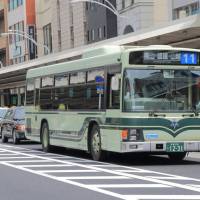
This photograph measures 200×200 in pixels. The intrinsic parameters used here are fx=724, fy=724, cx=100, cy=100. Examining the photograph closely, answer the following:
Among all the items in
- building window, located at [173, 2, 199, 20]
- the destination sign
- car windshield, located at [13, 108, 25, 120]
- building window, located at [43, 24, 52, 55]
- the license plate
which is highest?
building window, located at [43, 24, 52, 55]

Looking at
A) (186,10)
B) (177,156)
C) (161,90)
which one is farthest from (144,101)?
(186,10)

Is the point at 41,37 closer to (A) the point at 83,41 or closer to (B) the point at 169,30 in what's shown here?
(A) the point at 83,41

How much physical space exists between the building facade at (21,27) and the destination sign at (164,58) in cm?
5918

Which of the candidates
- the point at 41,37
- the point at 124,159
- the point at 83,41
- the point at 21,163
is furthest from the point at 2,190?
the point at 41,37

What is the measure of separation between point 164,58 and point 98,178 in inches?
175

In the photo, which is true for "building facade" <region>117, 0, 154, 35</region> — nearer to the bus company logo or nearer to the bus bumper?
the bus company logo

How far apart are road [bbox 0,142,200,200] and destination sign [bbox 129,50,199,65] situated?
252 centimetres

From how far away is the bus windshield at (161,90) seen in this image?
17219 mm

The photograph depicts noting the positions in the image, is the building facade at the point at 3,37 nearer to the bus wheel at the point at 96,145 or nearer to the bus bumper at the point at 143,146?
the bus wheel at the point at 96,145

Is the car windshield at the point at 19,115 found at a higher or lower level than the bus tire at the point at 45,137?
higher

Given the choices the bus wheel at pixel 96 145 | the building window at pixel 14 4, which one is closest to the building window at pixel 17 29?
the building window at pixel 14 4

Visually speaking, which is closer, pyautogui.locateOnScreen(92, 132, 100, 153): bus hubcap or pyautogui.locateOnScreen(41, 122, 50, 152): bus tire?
pyautogui.locateOnScreen(92, 132, 100, 153): bus hubcap

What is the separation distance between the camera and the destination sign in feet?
57.3

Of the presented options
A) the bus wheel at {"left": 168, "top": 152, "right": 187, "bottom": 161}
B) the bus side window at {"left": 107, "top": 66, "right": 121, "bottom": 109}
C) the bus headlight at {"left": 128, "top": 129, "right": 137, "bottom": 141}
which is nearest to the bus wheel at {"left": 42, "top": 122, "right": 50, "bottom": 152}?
the bus wheel at {"left": 168, "top": 152, "right": 187, "bottom": 161}
